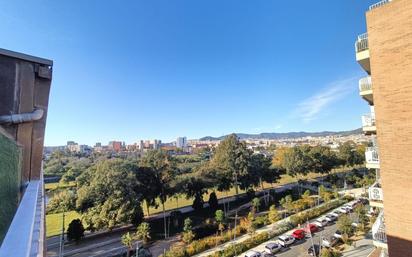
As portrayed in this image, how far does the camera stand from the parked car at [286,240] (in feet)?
50.2

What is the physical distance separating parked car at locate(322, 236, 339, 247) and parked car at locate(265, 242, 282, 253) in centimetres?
247

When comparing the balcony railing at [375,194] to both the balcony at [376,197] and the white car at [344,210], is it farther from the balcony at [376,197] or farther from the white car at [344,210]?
the white car at [344,210]

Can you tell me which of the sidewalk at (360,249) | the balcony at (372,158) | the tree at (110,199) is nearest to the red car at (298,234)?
the sidewalk at (360,249)

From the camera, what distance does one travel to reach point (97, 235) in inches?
734

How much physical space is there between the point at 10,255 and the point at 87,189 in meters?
18.8

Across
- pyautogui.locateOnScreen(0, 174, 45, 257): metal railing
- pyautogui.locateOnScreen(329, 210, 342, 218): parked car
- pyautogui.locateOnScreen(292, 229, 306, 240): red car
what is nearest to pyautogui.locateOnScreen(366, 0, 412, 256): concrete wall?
pyautogui.locateOnScreen(0, 174, 45, 257): metal railing

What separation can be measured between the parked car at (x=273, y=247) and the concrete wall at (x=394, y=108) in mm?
9226

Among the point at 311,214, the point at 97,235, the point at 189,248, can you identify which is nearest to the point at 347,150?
the point at 311,214

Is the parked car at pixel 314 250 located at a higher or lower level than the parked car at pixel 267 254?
higher

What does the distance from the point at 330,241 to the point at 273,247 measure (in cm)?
356

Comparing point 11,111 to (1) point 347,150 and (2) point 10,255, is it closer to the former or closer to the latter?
(2) point 10,255

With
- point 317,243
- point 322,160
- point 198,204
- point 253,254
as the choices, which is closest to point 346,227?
point 317,243

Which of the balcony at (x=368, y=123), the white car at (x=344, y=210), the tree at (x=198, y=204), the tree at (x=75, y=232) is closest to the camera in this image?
the balcony at (x=368, y=123)

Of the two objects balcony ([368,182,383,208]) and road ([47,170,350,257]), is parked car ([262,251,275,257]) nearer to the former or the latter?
road ([47,170,350,257])
